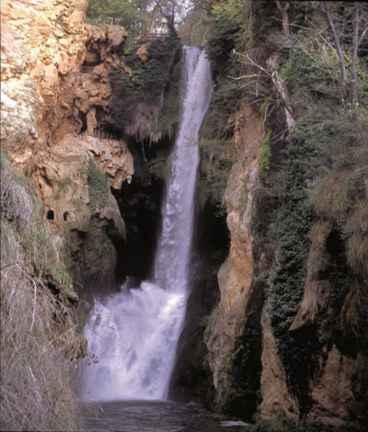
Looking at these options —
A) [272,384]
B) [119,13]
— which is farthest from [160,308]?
[119,13]

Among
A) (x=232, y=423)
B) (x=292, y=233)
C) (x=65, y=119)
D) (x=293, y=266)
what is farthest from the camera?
(x=65, y=119)

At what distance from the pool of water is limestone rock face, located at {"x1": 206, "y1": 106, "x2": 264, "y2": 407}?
0.91m

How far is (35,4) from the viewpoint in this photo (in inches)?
706

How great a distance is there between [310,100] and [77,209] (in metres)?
7.59

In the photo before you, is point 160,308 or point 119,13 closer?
point 160,308

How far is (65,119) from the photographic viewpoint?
19.8 m

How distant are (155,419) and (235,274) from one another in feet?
13.9

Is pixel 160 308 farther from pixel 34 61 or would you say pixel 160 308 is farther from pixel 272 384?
pixel 34 61

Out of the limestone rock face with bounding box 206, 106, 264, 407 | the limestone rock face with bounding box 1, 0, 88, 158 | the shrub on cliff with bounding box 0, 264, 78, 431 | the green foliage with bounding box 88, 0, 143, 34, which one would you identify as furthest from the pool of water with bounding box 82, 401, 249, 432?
the green foliage with bounding box 88, 0, 143, 34

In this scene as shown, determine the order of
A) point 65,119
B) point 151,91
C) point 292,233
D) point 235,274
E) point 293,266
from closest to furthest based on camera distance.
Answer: point 293,266 → point 292,233 → point 235,274 → point 65,119 → point 151,91

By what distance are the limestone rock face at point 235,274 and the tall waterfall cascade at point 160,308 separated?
8.67 ft

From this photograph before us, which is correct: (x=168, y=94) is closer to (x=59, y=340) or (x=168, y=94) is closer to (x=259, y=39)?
(x=259, y=39)

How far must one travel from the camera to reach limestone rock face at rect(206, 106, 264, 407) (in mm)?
15031

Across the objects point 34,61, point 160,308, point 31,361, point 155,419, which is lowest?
point 155,419
